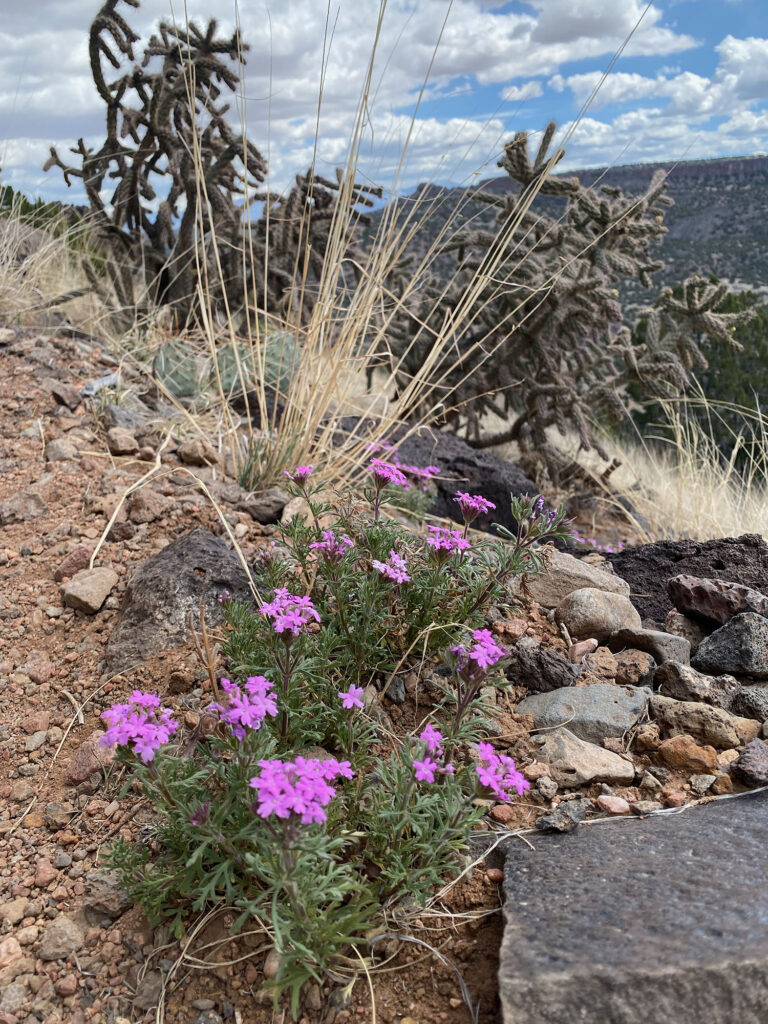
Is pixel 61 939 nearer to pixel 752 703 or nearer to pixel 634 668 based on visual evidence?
pixel 634 668

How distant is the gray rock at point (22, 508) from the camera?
3.35 m

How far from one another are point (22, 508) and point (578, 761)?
2436mm

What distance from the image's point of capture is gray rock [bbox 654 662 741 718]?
2.48 m

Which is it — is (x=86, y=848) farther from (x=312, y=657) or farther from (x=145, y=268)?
(x=145, y=268)

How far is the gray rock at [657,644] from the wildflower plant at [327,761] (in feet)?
1.80

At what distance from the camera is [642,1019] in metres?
1.41

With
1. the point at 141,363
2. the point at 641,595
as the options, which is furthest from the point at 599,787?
the point at 141,363

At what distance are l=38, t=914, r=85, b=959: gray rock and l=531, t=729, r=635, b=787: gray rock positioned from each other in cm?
120

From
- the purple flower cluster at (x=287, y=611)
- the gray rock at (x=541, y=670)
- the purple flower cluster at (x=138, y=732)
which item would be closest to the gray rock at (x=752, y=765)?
the gray rock at (x=541, y=670)

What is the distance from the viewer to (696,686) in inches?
98.1

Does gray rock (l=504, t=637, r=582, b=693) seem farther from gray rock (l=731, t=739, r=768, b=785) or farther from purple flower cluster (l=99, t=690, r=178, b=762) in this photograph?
purple flower cluster (l=99, t=690, r=178, b=762)

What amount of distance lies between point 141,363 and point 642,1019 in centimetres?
455

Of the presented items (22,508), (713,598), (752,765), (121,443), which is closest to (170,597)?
(22,508)

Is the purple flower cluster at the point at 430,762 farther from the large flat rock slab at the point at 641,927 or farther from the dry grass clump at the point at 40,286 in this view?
the dry grass clump at the point at 40,286
